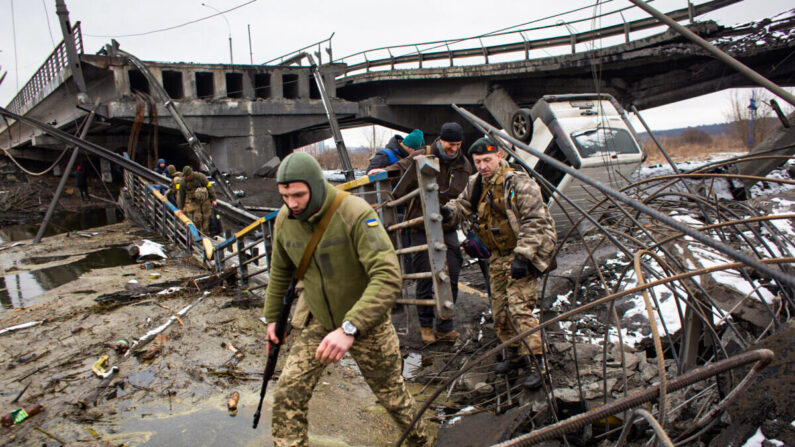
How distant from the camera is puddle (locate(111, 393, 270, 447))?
3215 millimetres

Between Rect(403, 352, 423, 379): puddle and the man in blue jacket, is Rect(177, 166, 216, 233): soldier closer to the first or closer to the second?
the man in blue jacket

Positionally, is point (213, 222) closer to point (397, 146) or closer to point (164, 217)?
point (164, 217)

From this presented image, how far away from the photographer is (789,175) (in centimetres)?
1154

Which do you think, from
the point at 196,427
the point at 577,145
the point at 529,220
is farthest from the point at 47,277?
the point at 577,145

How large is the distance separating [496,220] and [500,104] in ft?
55.8

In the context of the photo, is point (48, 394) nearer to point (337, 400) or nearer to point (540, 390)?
point (337, 400)

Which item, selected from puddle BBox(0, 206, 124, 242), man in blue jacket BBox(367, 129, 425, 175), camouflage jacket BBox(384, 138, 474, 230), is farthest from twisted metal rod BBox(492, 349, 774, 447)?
puddle BBox(0, 206, 124, 242)

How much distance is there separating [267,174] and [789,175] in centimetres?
1905

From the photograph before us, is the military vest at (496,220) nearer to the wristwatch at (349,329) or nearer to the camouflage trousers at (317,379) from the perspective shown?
the camouflage trousers at (317,379)

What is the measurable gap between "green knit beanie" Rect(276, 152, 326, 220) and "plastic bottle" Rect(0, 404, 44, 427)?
2.69 meters

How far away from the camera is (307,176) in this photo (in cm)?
243

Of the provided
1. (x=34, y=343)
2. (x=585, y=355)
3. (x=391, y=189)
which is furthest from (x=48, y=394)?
→ (x=585, y=355)

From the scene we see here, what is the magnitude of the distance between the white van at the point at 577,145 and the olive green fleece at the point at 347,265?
6749 millimetres

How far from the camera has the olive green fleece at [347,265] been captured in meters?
2.39
